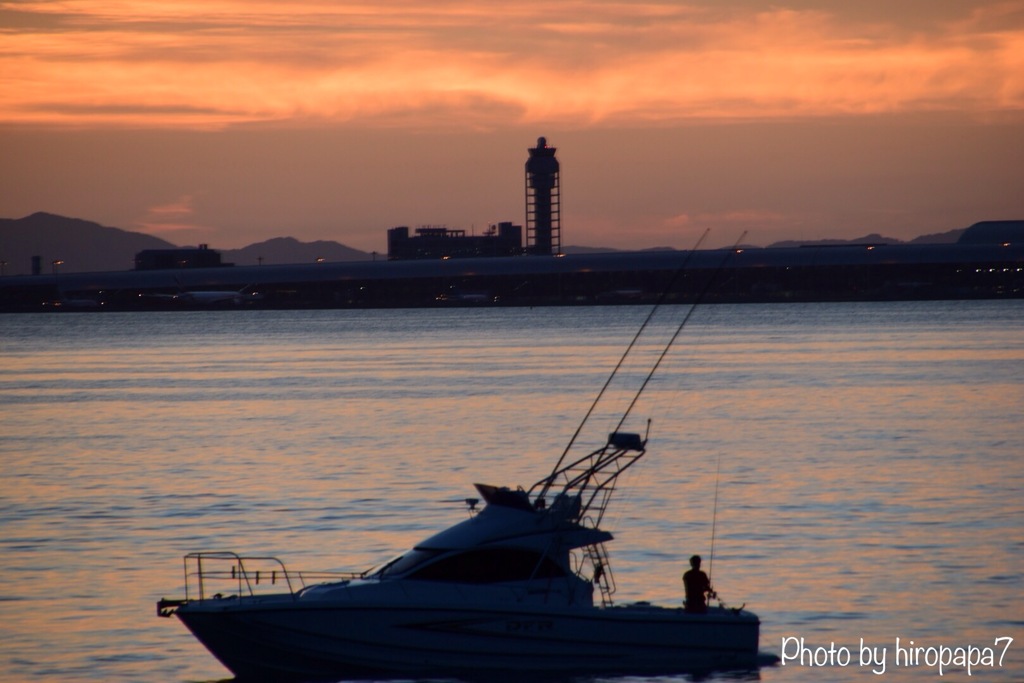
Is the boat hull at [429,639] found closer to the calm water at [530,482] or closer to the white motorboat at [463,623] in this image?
the white motorboat at [463,623]

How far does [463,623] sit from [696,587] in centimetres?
321

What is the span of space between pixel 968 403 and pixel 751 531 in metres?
36.5

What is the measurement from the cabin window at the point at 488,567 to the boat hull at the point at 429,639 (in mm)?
429

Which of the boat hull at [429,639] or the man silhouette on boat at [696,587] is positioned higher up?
the man silhouette on boat at [696,587]

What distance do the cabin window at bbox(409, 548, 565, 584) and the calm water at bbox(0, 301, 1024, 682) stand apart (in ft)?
13.1

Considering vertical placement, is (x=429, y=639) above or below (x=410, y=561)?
below

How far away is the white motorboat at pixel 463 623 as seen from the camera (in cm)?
1977

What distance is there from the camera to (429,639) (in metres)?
19.8

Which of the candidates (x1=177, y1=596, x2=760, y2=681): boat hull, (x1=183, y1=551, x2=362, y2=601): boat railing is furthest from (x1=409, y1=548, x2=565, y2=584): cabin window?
(x1=183, y1=551, x2=362, y2=601): boat railing

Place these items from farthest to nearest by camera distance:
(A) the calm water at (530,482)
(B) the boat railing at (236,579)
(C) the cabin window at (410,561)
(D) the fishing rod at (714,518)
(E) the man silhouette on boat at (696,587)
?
1. (D) the fishing rod at (714,518)
2. (B) the boat railing at (236,579)
3. (A) the calm water at (530,482)
4. (E) the man silhouette on boat at (696,587)
5. (C) the cabin window at (410,561)

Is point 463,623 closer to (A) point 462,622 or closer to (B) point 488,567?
(A) point 462,622

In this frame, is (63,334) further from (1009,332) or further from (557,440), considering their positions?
(557,440)

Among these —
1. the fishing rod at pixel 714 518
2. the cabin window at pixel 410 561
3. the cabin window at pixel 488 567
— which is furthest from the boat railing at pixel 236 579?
the fishing rod at pixel 714 518

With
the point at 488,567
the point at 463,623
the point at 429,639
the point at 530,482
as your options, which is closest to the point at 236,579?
the point at 429,639
